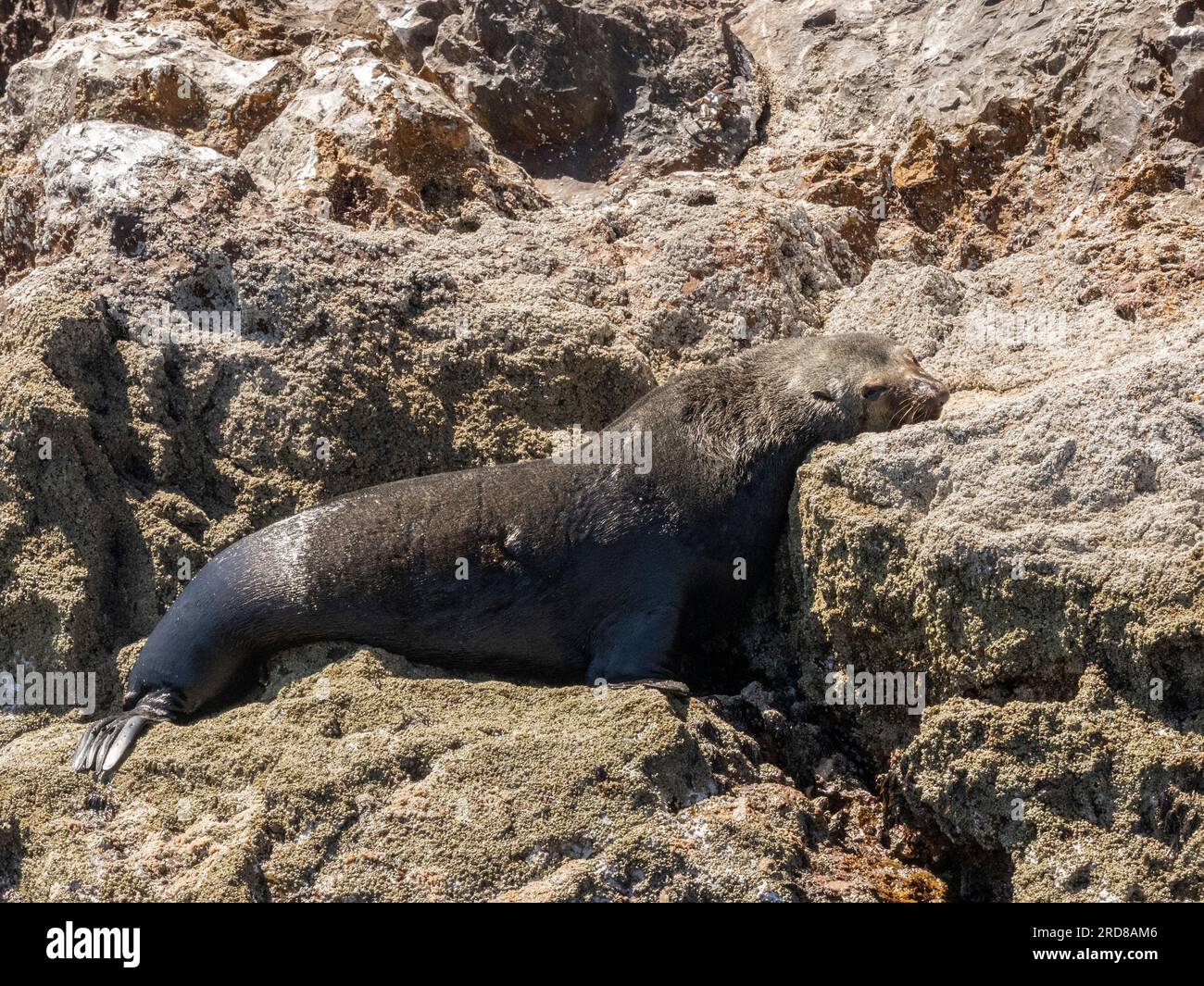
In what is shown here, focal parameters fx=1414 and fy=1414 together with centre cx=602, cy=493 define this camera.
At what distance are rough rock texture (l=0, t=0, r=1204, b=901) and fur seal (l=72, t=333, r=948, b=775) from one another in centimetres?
19

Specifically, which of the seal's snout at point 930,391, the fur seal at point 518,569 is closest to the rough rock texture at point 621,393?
the seal's snout at point 930,391

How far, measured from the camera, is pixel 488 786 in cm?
432

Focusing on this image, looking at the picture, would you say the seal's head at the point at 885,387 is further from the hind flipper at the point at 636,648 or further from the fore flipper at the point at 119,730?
the fore flipper at the point at 119,730

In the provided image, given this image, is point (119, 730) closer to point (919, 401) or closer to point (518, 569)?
point (518, 569)

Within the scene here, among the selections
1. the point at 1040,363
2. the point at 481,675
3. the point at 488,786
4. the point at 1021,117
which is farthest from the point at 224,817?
the point at 1021,117

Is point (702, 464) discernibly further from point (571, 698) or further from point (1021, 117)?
point (1021, 117)

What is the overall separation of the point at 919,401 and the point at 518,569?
5.70 ft

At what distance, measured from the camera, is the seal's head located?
5.65 metres

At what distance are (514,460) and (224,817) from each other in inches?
85.0

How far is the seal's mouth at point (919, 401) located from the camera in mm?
5629

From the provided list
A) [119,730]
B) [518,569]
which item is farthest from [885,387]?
[119,730]

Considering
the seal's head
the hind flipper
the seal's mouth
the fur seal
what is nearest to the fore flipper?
the fur seal

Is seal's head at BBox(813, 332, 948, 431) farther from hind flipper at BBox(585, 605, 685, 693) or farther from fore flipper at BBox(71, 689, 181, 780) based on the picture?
fore flipper at BBox(71, 689, 181, 780)

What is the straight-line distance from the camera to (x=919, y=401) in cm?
564
